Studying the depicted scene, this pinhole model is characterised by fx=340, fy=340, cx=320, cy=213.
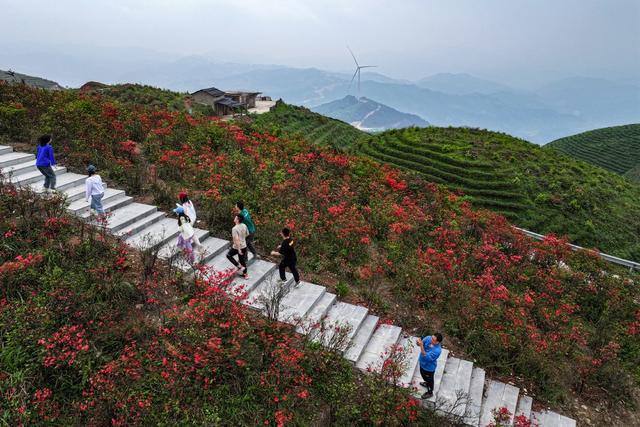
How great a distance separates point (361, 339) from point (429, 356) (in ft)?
6.74

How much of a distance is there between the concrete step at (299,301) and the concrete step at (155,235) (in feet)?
13.8

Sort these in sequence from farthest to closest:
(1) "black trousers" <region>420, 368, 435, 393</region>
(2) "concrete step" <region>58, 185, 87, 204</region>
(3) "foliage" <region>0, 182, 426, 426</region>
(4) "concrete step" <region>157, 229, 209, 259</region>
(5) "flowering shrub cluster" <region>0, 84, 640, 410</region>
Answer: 1. (2) "concrete step" <region>58, 185, 87, 204</region>
2. (5) "flowering shrub cluster" <region>0, 84, 640, 410</region>
3. (4) "concrete step" <region>157, 229, 209, 259</region>
4. (1) "black trousers" <region>420, 368, 435, 393</region>
5. (3) "foliage" <region>0, 182, 426, 426</region>

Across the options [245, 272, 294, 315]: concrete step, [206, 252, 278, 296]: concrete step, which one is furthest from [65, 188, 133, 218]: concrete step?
[245, 272, 294, 315]: concrete step

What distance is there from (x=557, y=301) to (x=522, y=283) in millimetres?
1346

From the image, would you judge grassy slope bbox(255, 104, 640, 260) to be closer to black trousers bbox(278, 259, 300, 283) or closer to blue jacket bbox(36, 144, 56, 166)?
blue jacket bbox(36, 144, 56, 166)

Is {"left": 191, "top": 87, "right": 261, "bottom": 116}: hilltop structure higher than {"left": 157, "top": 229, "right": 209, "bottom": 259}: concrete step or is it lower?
lower

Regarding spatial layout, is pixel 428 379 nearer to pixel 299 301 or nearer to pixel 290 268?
pixel 299 301

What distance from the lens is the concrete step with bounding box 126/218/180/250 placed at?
33.6ft

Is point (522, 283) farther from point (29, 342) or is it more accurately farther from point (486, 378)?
point (29, 342)

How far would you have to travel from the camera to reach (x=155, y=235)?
10.9 metres

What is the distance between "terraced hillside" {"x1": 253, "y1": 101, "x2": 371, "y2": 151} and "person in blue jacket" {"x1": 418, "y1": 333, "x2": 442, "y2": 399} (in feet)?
130

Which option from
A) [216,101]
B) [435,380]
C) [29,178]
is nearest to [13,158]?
[29,178]

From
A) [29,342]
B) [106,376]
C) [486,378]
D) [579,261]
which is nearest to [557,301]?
[579,261]

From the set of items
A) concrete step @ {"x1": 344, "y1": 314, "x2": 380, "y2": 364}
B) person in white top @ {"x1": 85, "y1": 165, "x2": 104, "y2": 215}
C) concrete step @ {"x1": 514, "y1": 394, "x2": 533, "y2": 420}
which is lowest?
concrete step @ {"x1": 514, "y1": 394, "x2": 533, "y2": 420}
